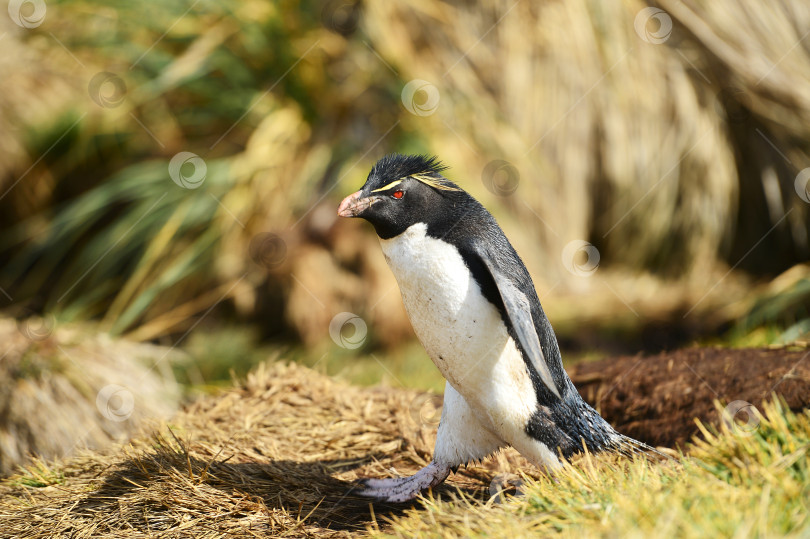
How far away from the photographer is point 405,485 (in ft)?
7.90

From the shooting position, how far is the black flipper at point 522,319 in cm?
203

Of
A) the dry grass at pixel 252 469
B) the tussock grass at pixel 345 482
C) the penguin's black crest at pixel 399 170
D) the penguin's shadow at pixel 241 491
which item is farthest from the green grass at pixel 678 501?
the penguin's black crest at pixel 399 170

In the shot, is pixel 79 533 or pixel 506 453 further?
pixel 506 453

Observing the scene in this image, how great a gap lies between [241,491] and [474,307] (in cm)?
93

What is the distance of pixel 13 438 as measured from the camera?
317 cm

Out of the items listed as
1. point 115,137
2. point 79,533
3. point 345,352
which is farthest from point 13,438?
point 115,137

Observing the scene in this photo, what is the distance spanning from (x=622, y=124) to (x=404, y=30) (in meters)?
1.68

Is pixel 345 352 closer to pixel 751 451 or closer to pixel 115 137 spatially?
pixel 115 137

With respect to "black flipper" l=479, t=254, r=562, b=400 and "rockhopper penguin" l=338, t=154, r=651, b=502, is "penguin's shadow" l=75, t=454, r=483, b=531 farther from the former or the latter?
"black flipper" l=479, t=254, r=562, b=400

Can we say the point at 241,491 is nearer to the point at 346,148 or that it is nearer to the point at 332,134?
the point at 346,148

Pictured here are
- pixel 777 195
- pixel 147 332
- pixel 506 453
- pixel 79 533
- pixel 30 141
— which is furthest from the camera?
pixel 777 195

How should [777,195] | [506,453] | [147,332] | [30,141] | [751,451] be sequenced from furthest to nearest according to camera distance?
[777,195]
[30,141]
[147,332]
[506,453]
[751,451]

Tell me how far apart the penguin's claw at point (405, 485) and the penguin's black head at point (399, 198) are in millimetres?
787

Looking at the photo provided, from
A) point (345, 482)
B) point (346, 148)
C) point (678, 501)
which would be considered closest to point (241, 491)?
point (345, 482)
